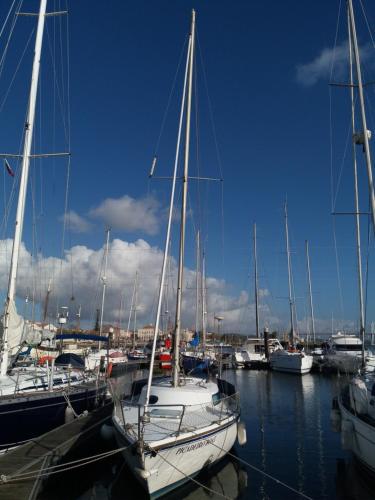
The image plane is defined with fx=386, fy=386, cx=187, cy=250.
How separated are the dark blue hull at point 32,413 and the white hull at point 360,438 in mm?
10451

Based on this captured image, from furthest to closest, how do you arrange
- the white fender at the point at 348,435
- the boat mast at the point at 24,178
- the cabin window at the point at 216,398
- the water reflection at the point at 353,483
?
1. the boat mast at the point at 24,178
2. the cabin window at the point at 216,398
3. the white fender at the point at 348,435
4. the water reflection at the point at 353,483

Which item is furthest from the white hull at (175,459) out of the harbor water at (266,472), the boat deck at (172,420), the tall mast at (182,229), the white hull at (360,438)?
the white hull at (360,438)

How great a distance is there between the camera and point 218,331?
46.6m

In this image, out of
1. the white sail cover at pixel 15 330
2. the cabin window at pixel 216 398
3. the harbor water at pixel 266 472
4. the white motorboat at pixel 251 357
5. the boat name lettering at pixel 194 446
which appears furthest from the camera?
the white motorboat at pixel 251 357

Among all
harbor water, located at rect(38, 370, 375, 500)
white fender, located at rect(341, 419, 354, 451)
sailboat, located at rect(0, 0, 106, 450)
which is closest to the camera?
harbor water, located at rect(38, 370, 375, 500)

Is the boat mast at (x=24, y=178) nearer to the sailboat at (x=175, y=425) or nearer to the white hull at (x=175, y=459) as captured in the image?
the sailboat at (x=175, y=425)

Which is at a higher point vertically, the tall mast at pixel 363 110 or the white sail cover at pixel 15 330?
the tall mast at pixel 363 110

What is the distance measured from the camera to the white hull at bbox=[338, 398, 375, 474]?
36.0ft

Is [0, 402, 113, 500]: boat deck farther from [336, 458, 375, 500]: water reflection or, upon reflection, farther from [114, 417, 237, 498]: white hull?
[336, 458, 375, 500]: water reflection

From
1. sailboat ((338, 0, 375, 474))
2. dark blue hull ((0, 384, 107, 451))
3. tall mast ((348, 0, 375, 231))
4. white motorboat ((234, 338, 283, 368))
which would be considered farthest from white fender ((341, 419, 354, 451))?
white motorboat ((234, 338, 283, 368))

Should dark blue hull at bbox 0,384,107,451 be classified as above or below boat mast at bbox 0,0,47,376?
below

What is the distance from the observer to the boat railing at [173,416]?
1030 cm

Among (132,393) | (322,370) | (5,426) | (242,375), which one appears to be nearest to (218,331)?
(242,375)

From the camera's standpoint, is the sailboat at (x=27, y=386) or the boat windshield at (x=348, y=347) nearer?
the sailboat at (x=27, y=386)
